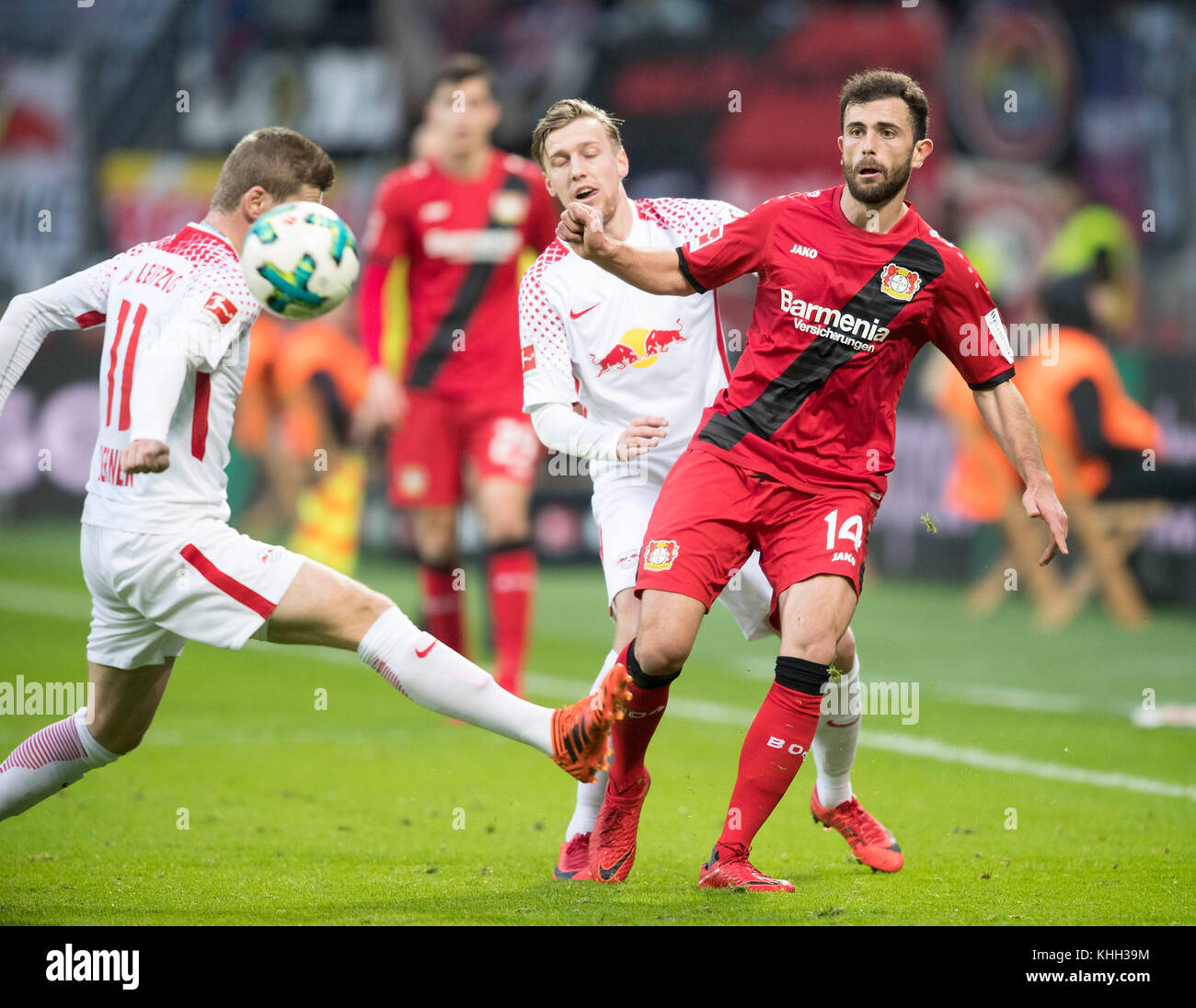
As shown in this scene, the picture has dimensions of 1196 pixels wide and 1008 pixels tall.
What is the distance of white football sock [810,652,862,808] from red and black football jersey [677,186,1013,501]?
0.63 m

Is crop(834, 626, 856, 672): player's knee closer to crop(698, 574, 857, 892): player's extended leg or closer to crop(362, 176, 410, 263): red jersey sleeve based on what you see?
crop(698, 574, 857, 892): player's extended leg

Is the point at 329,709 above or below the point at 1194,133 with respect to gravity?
below

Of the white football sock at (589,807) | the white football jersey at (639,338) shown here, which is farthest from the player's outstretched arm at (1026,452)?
the white football sock at (589,807)

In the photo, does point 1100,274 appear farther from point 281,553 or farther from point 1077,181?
point 281,553

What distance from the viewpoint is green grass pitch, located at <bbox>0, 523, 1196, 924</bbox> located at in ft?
14.9

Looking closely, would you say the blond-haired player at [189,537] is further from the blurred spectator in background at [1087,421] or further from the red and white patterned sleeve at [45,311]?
the blurred spectator in background at [1087,421]

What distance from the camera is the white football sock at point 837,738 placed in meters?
5.12

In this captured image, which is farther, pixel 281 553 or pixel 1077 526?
pixel 1077 526

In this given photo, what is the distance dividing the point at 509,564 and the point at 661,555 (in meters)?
3.33

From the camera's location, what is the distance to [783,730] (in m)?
4.57

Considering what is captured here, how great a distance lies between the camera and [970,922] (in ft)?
14.0

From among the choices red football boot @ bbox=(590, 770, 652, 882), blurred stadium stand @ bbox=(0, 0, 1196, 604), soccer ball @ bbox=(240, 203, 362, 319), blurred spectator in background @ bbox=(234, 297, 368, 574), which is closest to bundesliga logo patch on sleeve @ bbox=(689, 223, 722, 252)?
soccer ball @ bbox=(240, 203, 362, 319)

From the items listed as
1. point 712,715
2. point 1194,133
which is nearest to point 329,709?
point 712,715

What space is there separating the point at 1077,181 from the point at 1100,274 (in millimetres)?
5239
